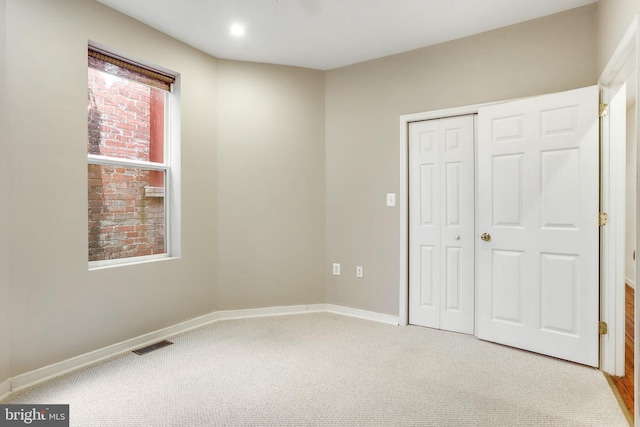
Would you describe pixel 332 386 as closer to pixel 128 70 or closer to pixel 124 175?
pixel 124 175

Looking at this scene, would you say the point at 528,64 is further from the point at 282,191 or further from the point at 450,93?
the point at 282,191

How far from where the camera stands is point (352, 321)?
137 inches

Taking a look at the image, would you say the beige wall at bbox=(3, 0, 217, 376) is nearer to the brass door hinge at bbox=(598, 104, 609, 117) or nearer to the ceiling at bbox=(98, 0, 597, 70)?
the ceiling at bbox=(98, 0, 597, 70)

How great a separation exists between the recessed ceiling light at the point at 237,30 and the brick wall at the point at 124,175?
0.86 m

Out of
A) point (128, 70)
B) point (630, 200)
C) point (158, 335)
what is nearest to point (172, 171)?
point (128, 70)

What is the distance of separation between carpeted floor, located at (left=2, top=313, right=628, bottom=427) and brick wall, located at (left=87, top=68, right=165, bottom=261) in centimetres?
90

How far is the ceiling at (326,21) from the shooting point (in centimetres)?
255

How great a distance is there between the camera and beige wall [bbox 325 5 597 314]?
2672 mm

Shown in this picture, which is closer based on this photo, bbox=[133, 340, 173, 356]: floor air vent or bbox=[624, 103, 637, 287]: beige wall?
bbox=[133, 340, 173, 356]: floor air vent

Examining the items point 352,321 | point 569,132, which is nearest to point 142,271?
point 352,321

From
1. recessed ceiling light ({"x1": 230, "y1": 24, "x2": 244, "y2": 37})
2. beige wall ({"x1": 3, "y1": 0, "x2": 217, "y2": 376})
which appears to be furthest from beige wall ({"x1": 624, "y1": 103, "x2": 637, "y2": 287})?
beige wall ({"x1": 3, "y1": 0, "x2": 217, "y2": 376})

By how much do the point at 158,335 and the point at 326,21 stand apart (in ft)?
9.74

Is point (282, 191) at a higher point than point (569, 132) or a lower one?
lower

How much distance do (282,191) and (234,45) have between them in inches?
57.4
